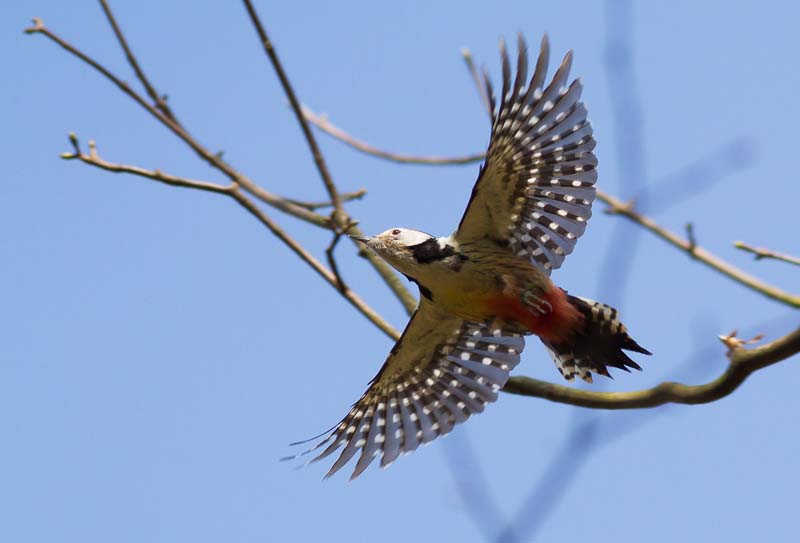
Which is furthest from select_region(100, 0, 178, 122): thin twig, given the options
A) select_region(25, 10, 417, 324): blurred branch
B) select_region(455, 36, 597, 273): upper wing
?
select_region(455, 36, 597, 273): upper wing

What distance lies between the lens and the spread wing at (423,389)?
5.79 m

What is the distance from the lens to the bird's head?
521 cm

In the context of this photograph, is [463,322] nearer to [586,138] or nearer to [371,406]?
[371,406]

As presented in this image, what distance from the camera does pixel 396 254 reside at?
525 cm

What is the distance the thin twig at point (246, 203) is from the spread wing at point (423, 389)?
978 mm

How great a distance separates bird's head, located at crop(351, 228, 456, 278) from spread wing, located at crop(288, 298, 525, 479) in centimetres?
52

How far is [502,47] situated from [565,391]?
1.72m

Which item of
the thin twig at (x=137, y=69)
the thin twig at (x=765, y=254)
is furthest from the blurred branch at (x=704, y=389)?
the thin twig at (x=137, y=69)

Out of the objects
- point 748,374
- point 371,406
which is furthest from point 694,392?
point 371,406

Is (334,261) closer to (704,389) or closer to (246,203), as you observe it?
(246,203)

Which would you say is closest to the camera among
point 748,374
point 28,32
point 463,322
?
point 748,374

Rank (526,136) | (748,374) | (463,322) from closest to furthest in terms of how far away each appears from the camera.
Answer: (748,374) < (526,136) < (463,322)

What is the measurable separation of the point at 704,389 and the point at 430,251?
7.49ft

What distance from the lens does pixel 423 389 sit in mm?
6156
